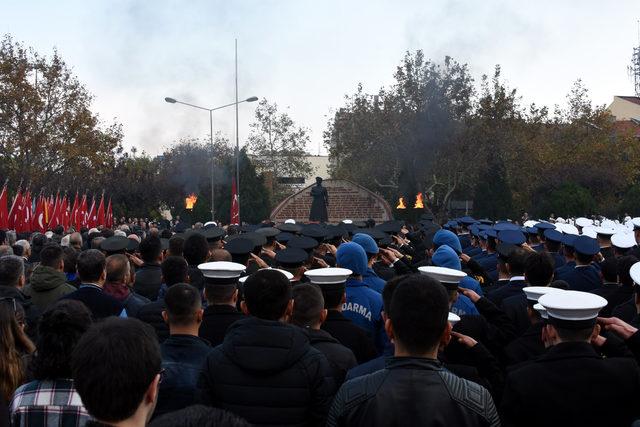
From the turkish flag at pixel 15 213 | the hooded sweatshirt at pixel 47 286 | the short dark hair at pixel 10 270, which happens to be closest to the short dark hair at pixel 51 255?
the hooded sweatshirt at pixel 47 286

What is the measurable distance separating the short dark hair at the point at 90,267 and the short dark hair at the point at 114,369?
3.80 metres

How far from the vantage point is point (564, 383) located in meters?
3.77

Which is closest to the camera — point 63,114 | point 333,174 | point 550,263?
point 550,263

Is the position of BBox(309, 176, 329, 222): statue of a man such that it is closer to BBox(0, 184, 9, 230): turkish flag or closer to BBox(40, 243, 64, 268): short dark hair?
BBox(0, 184, 9, 230): turkish flag

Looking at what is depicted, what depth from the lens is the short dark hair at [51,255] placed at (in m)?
7.09

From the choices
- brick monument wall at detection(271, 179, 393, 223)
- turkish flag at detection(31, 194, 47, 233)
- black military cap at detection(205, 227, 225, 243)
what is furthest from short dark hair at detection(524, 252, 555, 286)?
brick monument wall at detection(271, 179, 393, 223)

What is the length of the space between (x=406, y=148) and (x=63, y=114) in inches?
667

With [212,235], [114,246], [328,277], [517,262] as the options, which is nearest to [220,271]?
[328,277]

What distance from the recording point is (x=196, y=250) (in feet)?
26.2

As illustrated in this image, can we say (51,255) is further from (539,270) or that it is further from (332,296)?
(539,270)

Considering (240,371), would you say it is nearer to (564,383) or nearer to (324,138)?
(564,383)

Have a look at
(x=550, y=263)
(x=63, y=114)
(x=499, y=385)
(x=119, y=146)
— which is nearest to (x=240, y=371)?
(x=499, y=385)

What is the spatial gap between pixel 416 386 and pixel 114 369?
1214mm

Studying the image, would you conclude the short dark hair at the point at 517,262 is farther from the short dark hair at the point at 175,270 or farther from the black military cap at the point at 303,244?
the short dark hair at the point at 175,270
